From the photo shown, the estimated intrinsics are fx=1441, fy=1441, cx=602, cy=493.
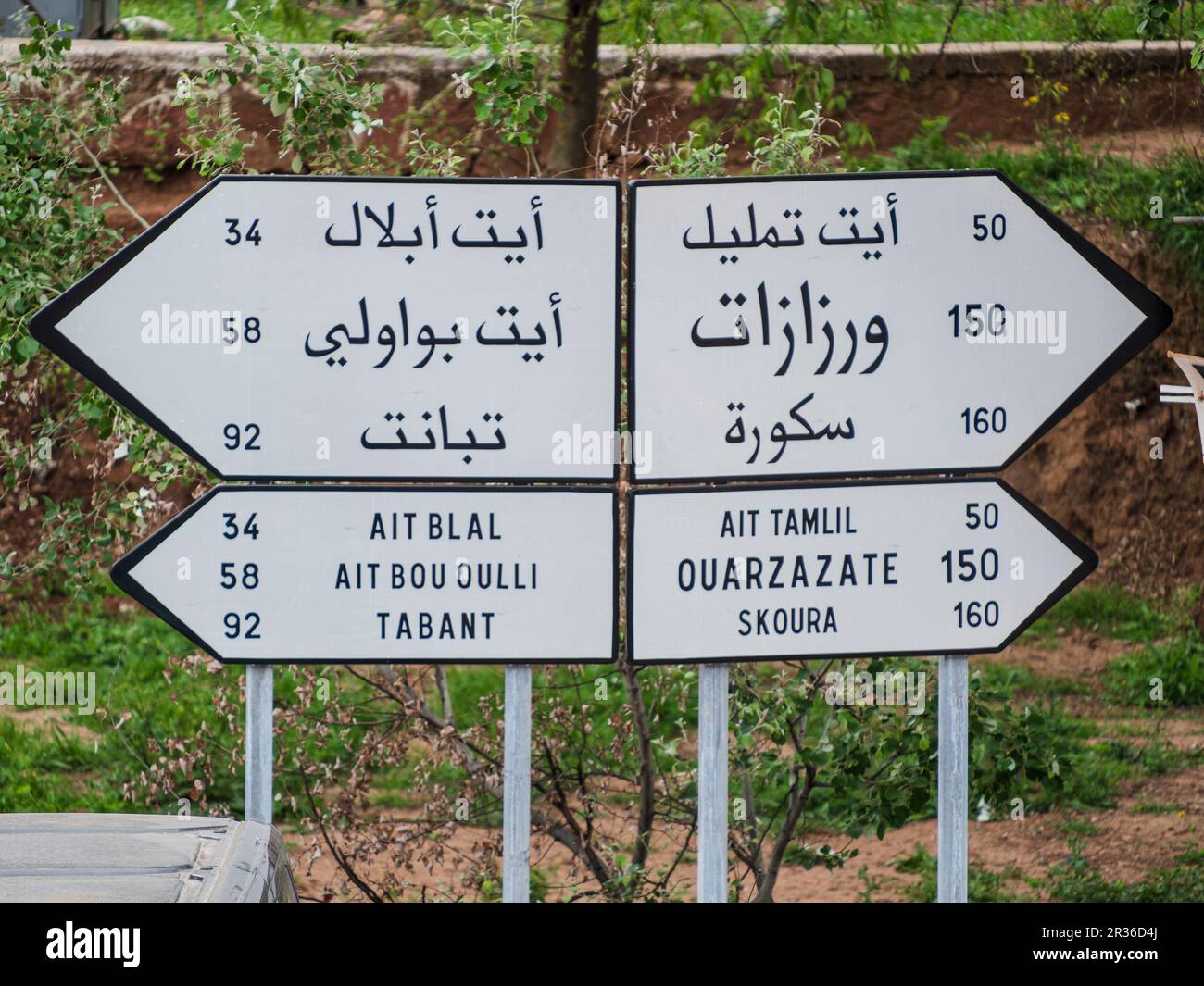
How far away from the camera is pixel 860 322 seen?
3.31 m

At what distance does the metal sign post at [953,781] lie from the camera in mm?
3344

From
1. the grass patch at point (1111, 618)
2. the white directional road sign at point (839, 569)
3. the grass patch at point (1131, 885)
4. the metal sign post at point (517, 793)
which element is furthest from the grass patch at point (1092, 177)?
the metal sign post at point (517, 793)

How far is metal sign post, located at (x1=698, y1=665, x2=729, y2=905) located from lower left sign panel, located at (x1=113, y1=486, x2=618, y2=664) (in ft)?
0.87

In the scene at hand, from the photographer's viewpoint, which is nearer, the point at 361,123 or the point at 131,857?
the point at 131,857

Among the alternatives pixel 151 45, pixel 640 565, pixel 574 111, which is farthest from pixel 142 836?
pixel 151 45

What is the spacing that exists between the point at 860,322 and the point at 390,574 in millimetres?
1212

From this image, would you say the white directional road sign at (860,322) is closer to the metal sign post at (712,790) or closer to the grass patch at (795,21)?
the metal sign post at (712,790)

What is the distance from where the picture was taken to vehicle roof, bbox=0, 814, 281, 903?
2.76 metres

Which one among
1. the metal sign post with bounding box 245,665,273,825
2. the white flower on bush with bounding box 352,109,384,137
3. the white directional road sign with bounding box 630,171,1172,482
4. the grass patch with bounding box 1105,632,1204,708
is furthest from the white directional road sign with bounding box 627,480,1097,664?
the grass patch with bounding box 1105,632,1204,708

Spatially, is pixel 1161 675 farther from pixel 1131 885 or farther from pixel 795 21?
pixel 795 21

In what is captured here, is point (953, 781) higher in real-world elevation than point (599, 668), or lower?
lower

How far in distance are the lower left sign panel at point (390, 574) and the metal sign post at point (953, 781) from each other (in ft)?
2.69

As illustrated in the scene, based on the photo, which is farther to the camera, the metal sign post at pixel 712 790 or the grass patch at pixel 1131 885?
the grass patch at pixel 1131 885

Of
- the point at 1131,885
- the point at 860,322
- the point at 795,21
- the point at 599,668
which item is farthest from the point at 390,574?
the point at 1131,885
